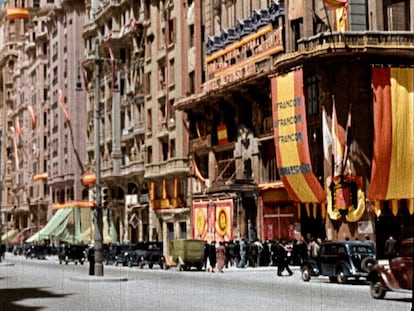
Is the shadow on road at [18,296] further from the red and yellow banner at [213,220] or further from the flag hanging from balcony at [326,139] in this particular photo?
the red and yellow banner at [213,220]

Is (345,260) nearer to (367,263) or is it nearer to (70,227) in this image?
(367,263)

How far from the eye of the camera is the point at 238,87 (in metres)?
56.6

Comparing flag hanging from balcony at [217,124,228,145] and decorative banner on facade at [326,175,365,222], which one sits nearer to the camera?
decorative banner on facade at [326,175,365,222]

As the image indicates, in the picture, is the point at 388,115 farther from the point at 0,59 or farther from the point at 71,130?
the point at 0,59

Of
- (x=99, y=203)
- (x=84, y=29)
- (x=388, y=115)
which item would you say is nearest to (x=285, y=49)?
(x=388, y=115)

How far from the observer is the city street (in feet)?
74.8

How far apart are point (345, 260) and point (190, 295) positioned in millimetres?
7636

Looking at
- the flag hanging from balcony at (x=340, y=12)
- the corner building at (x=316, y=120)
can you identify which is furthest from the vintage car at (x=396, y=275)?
the flag hanging from balcony at (x=340, y=12)

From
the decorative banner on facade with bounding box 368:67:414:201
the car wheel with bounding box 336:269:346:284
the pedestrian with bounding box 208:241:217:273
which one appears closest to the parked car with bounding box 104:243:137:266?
the pedestrian with bounding box 208:241:217:273

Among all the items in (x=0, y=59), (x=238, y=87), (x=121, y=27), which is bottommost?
(x=238, y=87)

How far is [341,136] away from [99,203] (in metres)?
15.0

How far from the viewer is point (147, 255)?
54250 millimetres

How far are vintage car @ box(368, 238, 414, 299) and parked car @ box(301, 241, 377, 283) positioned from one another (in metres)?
5.85

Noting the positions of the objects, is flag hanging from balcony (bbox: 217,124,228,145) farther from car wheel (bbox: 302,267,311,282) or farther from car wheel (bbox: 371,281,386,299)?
car wheel (bbox: 371,281,386,299)
